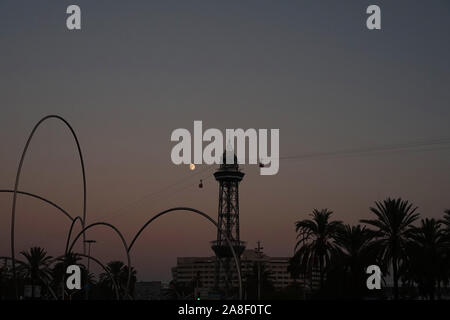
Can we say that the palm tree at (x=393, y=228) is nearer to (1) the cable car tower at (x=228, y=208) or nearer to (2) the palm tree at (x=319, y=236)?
(2) the palm tree at (x=319, y=236)

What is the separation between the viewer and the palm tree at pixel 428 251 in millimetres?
58562

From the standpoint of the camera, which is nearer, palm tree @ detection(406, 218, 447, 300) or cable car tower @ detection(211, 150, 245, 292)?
palm tree @ detection(406, 218, 447, 300)

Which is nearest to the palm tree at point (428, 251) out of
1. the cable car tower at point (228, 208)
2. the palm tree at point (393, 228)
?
the palm tree at point (393, 228)

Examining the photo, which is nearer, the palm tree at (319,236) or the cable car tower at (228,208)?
the palm tree at (319,236)

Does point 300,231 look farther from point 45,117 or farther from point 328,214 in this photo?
point 45,117

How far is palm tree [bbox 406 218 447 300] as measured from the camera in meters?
58.6

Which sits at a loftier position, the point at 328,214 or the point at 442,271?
the point at 328,214

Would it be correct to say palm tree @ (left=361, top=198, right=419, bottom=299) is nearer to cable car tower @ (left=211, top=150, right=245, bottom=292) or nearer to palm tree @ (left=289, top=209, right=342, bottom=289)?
palm tree @ (left=289, top=209, right=342, bottom=289)

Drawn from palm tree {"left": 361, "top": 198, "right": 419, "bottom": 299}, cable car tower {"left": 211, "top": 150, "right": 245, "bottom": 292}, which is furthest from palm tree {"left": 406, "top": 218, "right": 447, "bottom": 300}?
cable car tower {"left": 211, "top": 150, "right": 245, "bottom": 292}
